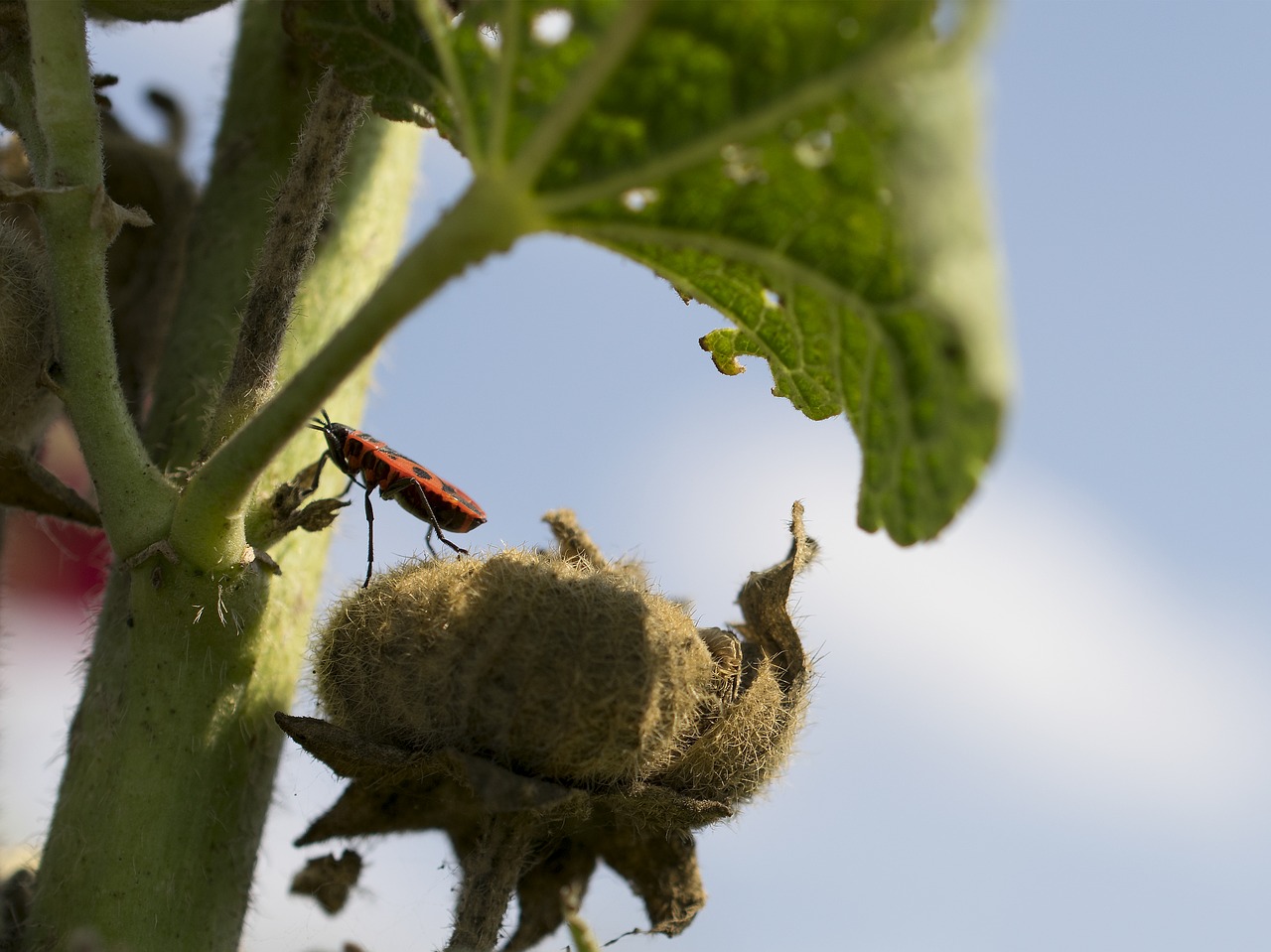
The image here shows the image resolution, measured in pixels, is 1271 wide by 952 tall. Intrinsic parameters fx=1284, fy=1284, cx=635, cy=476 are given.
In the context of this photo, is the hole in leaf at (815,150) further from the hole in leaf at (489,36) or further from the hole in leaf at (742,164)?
the hole in leaf at (489,36)

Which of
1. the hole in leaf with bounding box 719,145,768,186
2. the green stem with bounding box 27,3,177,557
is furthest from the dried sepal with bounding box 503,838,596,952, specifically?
the hole in leaf with bounding box 719,145,768,186

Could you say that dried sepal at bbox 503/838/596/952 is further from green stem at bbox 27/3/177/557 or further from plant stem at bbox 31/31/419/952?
green stem at bbox 27/3/177/557

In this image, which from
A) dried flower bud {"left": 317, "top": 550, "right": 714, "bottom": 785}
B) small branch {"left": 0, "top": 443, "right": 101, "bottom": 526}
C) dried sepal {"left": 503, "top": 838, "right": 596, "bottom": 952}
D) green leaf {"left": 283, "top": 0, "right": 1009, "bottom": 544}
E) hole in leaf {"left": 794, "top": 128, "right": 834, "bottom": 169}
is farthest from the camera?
dried sepal {"left": 503, "top": 838, "right": 596, "bottom": 952}

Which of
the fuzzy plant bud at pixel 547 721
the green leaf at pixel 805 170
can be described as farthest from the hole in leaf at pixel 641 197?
the fuzzy plant bud at pixel 547 721

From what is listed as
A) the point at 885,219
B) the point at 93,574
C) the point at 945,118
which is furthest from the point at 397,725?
the point at 93,574

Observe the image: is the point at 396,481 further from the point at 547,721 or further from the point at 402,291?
the point at 402,291

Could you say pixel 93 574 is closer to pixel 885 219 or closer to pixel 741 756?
pixel 741 756
